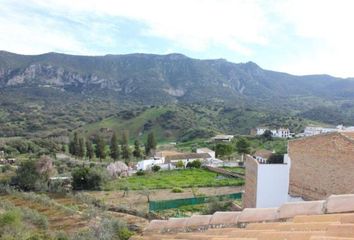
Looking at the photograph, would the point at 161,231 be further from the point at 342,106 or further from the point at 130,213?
the point at 342,106

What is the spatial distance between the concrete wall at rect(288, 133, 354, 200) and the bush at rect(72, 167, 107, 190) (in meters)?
28.0

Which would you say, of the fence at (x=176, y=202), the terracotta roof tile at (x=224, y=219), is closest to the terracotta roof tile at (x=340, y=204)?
the terracotta roof tile at (x=224, y=219)

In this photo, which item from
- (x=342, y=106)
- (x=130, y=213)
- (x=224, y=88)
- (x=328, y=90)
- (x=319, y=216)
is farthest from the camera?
(x=328, y=90)

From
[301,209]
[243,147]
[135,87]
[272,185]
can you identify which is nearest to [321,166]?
[272,185]

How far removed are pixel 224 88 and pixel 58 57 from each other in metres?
75.6

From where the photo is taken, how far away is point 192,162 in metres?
51.3

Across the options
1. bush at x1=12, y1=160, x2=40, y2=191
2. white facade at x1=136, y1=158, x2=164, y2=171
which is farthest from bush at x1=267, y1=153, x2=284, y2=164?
bush at x1=12, y1=160, x2=40, y2=191

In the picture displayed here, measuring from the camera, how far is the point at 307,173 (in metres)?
13.5

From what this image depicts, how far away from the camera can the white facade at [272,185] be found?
46.3 ft

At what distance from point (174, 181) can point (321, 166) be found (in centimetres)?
2926

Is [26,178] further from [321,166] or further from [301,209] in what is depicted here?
[301,209]

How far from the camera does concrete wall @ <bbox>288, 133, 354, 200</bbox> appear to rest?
11.8m

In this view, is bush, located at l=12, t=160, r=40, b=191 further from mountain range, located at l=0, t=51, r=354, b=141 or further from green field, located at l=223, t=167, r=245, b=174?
mountain range, located at l=0, t=51, r=354, b=141

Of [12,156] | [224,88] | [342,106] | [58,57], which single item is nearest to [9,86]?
[58,57]
